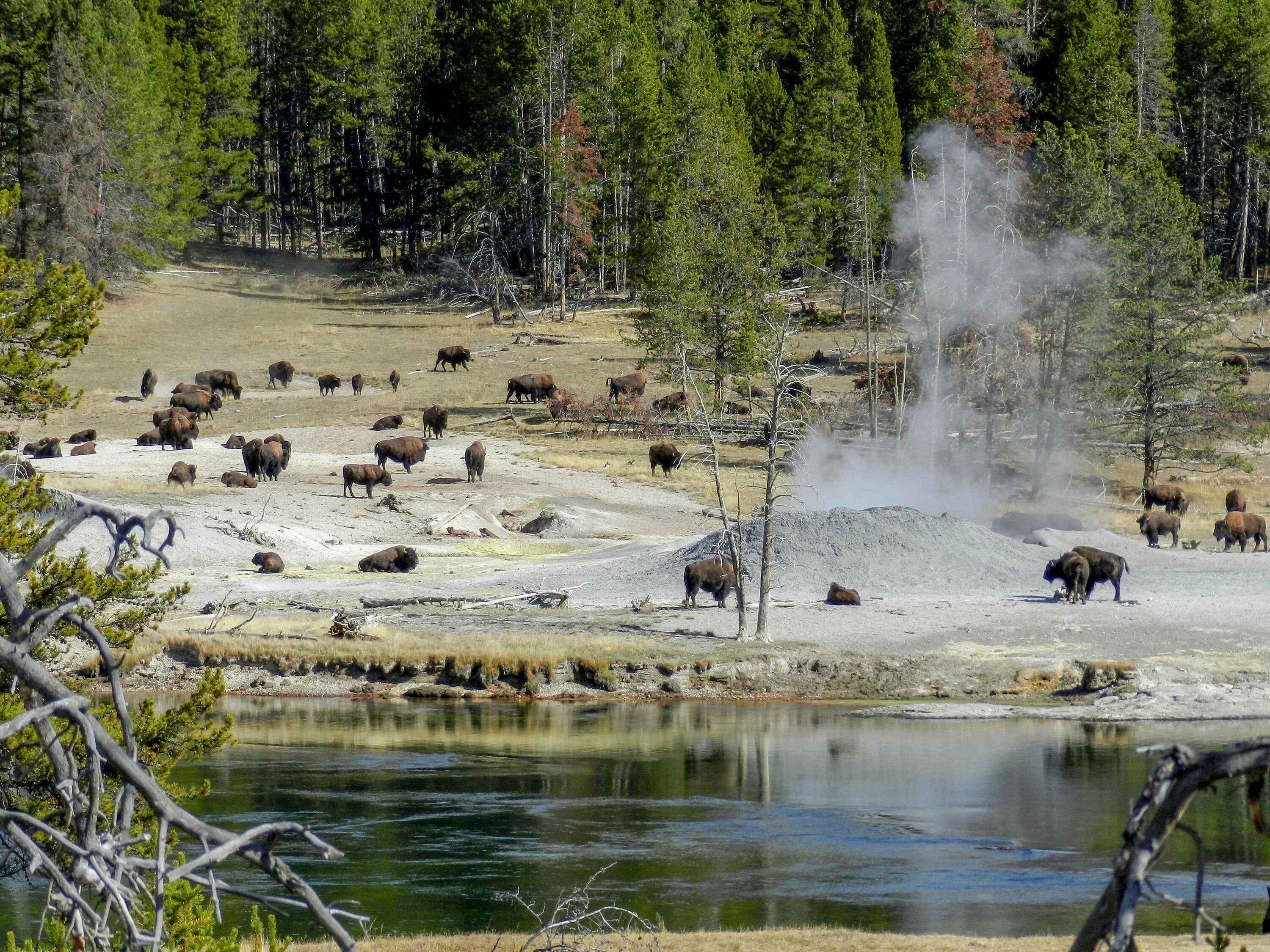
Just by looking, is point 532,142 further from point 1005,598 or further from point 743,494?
point 1005,598

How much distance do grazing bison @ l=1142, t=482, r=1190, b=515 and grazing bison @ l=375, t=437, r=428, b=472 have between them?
71.1 feet

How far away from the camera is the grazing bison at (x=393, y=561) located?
36500mm

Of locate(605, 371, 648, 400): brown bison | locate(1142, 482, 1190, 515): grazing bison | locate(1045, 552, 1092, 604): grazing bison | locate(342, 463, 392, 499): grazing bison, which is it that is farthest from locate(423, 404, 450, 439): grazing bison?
locate(1045, 552, 1092, 604): grazing bison

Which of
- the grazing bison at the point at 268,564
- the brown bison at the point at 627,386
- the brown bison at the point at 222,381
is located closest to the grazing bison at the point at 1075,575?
the grazing bison at the point at 268,564

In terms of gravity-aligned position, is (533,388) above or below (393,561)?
above

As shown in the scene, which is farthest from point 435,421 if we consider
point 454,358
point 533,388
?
point 454,358

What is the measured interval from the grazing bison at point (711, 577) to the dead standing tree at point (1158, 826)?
93.2ft

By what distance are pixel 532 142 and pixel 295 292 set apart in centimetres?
1590

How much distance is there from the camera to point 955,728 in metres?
26.5

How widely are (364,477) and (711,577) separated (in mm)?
13920

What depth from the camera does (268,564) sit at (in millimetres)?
36219

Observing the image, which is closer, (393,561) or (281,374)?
(393,561)

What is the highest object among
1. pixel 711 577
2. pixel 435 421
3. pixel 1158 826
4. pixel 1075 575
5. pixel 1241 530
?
pixel 1158 826

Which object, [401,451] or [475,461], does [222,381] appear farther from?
[475,461]
